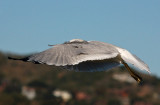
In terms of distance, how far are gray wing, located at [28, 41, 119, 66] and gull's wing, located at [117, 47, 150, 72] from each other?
1.42 feet

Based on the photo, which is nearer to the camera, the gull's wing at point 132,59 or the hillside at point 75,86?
the gull's wing at point 132,59

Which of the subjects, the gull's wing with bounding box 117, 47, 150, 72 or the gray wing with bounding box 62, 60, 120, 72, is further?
the gray wing with bounding box 62, 60, 120, 72

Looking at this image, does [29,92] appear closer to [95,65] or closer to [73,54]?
[95,65]

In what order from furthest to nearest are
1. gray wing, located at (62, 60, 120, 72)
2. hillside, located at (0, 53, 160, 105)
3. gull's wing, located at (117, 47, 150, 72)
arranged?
hillside, located at (0, 53, 160, 105) < gray wing, located at (62, 60, 120, 72) < gull's wing, located at (117, 47, 150, 72)

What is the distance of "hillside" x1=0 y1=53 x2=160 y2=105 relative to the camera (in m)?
62.2

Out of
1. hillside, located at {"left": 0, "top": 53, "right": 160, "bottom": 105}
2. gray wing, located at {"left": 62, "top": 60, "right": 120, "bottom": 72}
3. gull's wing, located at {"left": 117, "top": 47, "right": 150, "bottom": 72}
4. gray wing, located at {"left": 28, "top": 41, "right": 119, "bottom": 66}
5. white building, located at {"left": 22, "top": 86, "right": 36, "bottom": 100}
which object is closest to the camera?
gray wing, located at {"left": 28, "top": 41, "right": 119, "bottom": 66}

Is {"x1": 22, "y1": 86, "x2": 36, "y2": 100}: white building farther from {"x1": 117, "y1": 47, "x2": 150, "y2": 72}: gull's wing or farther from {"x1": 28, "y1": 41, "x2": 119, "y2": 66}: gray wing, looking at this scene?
{"x1": 28, "y1": 41, "x2": 119, "y2": 66}: gray wing

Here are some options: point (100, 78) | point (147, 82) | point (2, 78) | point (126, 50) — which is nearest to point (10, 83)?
point (2, 78)

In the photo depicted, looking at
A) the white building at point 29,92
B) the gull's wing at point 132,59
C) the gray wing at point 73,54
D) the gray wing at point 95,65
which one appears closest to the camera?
the gray wing at point 73,54

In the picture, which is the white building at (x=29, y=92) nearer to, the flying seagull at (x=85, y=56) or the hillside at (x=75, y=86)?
the hillside at (x=75, y=86)

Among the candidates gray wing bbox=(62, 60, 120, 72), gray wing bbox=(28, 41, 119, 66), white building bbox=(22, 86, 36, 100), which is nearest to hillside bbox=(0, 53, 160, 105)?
white building bbox=(22, 86, 36, 100)

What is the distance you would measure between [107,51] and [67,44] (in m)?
0.93

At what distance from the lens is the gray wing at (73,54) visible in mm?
9312

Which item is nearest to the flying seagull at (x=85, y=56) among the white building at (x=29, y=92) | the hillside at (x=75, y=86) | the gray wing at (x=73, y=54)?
the gray wing at (x=73, y=54)
